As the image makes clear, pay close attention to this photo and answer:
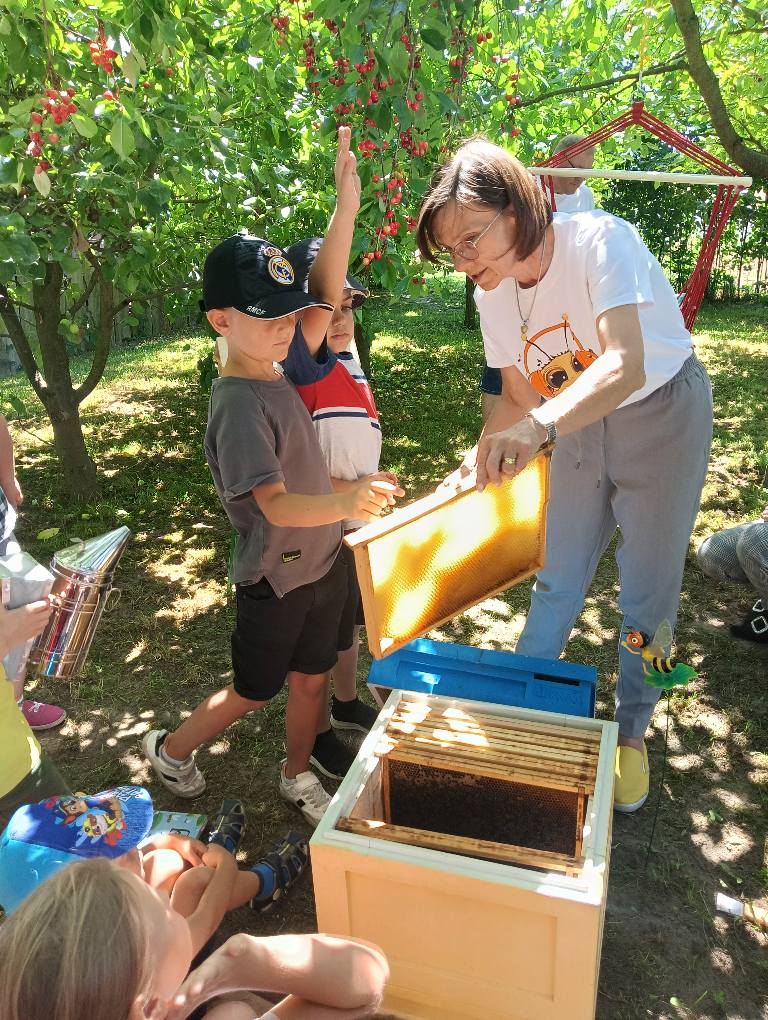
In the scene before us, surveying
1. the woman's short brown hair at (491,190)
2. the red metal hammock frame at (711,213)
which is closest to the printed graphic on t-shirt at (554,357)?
the woman's short brown hair at (491,190)

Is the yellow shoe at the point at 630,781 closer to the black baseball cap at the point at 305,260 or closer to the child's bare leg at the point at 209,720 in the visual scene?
the child's bare leg at the point at 209,720

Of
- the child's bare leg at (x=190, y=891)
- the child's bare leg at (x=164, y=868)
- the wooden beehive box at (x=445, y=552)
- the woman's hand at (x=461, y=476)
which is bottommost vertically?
the child's bare leg at (x=190, y=891)

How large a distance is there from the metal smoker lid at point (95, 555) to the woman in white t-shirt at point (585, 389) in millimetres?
1158

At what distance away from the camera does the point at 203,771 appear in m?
3.23

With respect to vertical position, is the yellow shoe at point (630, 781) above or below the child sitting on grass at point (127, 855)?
below

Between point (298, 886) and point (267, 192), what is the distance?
4.39 meters

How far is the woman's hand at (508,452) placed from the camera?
1.94 meters

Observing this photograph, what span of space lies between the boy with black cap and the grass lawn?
0.47 meters

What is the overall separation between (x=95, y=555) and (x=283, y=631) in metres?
0.65

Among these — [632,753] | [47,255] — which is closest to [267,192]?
[47,255]

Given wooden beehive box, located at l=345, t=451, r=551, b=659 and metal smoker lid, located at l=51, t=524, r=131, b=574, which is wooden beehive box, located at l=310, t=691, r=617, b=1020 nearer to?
wooden beehive box, located at l=345, t=451, r=551, b=659

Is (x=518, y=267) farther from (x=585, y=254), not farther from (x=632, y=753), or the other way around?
(x=632, y=753)

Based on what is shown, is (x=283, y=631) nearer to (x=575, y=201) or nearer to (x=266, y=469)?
(x=266, y=469)

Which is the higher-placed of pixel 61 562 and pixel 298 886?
pixel 61 562
